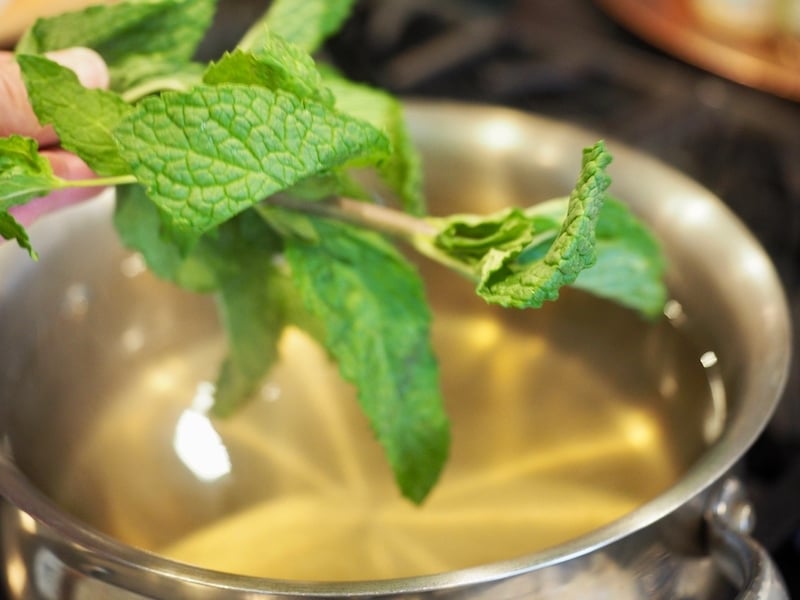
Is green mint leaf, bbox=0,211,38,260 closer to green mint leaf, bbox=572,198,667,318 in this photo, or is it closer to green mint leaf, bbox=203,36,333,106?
green mint leaf, bbox=203,36,333,106

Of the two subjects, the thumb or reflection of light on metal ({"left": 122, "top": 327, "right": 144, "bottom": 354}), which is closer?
the thumb

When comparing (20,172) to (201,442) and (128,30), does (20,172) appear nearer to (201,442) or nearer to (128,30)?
(128,30)

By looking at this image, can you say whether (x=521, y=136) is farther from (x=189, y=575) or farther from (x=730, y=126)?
(x=189, y=575)

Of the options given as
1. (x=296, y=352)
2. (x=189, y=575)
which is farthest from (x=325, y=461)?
(x=189, y=575)

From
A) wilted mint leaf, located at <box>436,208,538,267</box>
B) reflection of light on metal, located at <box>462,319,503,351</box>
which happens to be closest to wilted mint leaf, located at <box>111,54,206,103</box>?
wilted mint leaf, located at <box>436,208,538,267</box>

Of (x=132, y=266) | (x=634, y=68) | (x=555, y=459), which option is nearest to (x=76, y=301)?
(x=132, y=266)

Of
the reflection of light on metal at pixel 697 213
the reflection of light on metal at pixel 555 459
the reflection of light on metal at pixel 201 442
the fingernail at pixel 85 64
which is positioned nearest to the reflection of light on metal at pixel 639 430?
the reflection of light on metal at pixel 555 459
